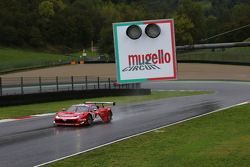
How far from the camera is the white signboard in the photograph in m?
8.90

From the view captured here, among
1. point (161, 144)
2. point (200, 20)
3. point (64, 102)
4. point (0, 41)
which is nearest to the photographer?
point (161, 144)

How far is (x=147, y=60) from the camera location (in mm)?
8891

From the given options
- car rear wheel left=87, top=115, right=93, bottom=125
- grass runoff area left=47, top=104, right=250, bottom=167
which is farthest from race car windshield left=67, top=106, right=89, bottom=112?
grass runoff area left=47, top=104, right=250, bottom=167

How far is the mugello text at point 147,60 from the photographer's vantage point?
891cm

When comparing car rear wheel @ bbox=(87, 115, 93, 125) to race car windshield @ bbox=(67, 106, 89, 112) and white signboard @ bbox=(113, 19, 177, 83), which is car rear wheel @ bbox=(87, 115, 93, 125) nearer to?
race car windshield @ bbox=(67, 106, 89, 112)

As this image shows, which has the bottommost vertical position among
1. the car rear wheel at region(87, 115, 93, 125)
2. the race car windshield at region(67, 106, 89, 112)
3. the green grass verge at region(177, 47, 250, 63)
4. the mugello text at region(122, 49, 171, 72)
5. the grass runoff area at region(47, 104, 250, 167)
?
the grass runoff area at region(47, 104, 250, 167)

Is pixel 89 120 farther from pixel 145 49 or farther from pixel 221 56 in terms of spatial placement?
pixel 221 56

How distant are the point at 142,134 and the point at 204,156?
592 centimetres

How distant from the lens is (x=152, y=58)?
8.91 meters

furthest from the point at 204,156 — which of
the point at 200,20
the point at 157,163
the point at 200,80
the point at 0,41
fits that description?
the point at 200,20

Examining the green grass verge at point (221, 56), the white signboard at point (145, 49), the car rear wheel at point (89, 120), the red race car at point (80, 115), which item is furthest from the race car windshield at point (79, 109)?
the green grass verge at point (221, 56)

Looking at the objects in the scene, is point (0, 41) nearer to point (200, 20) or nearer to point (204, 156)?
point (200, 20)

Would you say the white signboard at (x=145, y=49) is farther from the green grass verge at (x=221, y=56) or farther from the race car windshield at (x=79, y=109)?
the green grass verge at (x=221, y=56)

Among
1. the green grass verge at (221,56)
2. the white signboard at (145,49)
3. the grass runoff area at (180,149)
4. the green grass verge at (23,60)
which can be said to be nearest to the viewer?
the white signboard at (145,49)
